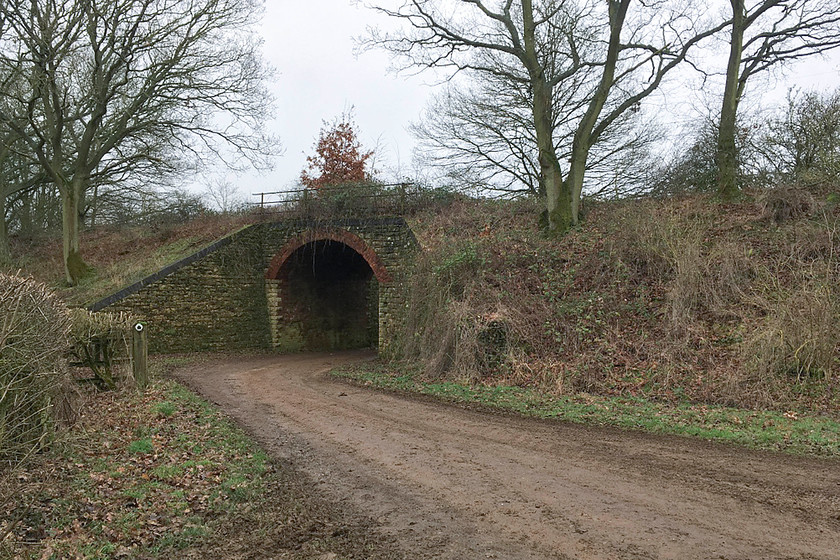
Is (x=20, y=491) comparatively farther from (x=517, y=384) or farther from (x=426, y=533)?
(x=517, y=384)

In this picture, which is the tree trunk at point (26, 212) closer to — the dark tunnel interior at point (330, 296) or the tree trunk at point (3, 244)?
the tree trunk at point (3, 244)

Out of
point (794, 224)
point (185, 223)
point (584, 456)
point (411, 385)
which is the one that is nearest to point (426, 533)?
point (584, 456)

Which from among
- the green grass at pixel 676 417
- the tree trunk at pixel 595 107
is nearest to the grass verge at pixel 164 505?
Result: the green grass at pixel 676 417

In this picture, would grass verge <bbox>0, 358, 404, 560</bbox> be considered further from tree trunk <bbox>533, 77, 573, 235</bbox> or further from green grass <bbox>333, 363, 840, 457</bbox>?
tree trunk <bbox>533, 77, 573, 235</bbox>

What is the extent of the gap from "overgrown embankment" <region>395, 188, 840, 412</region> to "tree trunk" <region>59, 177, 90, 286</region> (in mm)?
12637

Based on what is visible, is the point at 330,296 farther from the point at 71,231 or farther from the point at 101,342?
the point at 101,342

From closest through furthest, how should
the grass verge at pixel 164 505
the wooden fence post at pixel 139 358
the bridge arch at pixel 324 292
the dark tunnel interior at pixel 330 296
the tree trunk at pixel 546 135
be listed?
the grass verge at pixel 164 505
the wooden fence post at pixel 139 358
the tree trunk at pixel 546 135
the bridge arch at pixel 324 292
the dark tunnel interior at pixel 330 296

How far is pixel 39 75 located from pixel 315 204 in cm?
857

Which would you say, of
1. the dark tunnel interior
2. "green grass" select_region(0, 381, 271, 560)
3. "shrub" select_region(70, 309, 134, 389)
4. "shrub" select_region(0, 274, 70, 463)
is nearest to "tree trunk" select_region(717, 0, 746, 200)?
the dark tunnel interior

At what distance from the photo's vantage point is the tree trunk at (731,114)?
1526 centimetres

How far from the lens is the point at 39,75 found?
53.3 ft

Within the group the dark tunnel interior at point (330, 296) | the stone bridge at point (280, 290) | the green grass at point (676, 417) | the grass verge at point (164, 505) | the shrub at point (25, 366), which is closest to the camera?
the grass verge at point (164, 505)

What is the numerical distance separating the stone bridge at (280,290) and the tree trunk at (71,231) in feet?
15.5

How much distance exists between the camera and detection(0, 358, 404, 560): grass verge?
403 centimetres
